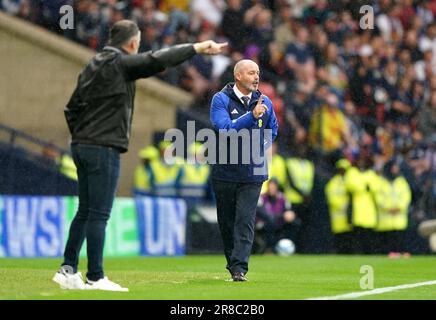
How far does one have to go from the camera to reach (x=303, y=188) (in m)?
23.5

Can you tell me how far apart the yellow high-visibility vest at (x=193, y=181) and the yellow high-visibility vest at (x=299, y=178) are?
61.9 inches

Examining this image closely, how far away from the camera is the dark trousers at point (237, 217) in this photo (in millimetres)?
12352

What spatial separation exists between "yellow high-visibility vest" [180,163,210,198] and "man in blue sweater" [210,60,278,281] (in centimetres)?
998

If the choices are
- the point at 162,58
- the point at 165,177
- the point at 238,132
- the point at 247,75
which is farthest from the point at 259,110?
the point at 165,177

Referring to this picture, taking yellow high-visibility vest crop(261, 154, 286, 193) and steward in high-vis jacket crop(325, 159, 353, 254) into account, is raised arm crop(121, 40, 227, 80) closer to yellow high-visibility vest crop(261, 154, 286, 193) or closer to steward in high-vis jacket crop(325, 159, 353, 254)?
yellow high-visibility vest crop(261, 154, 286, 193)

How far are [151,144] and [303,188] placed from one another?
292 cm

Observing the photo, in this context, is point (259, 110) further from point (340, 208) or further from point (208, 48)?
point (340, 208)

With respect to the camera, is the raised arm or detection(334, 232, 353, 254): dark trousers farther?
detection(334, 232, 353, 254): dark trousers

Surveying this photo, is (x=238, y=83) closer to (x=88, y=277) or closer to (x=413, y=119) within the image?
(x=88, y=277)

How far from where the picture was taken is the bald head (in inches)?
491

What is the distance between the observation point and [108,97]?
10.3 meters

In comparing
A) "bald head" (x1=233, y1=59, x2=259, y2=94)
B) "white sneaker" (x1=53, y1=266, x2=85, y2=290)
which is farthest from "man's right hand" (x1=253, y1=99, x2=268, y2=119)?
"white sneaker" (x1=53, y1=266, x2=85, y2=290)


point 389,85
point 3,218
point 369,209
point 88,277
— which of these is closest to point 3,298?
point 88,277

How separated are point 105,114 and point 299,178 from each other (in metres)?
13.3
